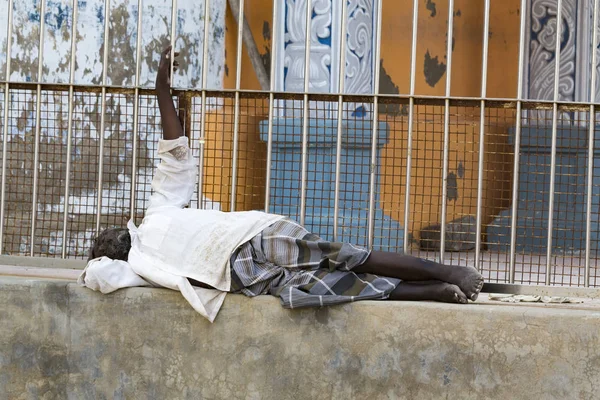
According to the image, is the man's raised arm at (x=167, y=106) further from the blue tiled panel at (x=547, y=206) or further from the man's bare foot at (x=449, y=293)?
the blue tiled panel at (x=547, y=206)

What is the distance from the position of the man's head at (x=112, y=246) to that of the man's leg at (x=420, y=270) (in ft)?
3.53

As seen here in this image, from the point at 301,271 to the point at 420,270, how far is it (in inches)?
20.4

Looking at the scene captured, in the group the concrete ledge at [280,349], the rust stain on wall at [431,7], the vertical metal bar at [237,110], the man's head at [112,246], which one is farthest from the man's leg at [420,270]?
the rust stain on wall at [431,7]

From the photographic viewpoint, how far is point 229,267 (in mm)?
3559

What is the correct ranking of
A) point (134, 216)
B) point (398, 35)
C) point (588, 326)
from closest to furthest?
1. point (588, 326)
2. point (134, 216)
3. point (398, 35)

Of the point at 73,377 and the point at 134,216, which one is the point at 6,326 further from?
the point at 134,216

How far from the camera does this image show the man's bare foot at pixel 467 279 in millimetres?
3440

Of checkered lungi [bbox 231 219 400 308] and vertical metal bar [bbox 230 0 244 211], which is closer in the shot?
checkered lungi [bbox 231 219 400 308]

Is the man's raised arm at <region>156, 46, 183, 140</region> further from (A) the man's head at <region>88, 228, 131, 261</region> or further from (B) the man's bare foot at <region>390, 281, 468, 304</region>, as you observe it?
(B) the man's bare foot at <region>390, 281, 468, 304</region>

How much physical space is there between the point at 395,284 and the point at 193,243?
900 mm

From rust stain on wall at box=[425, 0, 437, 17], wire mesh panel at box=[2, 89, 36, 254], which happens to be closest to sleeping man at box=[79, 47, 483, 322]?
wire mesh panel at box=[2, 89, 36, 254]

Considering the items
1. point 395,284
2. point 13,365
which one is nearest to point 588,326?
point 395,284

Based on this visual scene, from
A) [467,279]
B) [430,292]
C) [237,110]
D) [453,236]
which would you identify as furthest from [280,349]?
[453,236]

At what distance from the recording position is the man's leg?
3.45 meters
